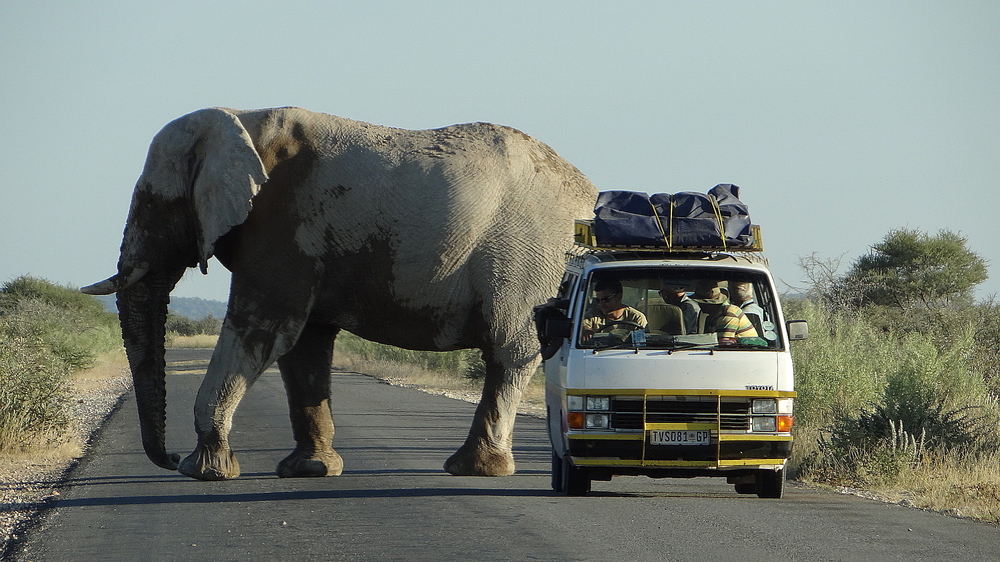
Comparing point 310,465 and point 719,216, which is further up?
point 719,216

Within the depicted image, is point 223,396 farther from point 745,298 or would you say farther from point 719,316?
point 745,298

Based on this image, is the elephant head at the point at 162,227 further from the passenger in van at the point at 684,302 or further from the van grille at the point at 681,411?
the van grille at the point at 681,411

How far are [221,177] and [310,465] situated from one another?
2988 millimetres

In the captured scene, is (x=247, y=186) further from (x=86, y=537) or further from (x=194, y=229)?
(x=86, y=537)

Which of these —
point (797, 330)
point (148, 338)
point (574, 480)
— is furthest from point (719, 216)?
point (148, 338)

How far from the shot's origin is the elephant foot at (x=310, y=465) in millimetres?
12633

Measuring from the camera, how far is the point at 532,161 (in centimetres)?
1316

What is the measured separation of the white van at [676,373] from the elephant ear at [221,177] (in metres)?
3.54

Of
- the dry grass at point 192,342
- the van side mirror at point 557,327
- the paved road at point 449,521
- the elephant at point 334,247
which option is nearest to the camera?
the paved road at point 449,521

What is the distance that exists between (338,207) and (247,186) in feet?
3.04

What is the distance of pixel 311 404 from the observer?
13156mm

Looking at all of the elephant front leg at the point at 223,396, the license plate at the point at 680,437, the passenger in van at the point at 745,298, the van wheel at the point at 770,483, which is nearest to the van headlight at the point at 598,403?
the license plate at the point at 680,437

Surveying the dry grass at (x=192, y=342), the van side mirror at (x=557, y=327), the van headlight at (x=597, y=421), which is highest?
the dry grass at (x=192, y=342)

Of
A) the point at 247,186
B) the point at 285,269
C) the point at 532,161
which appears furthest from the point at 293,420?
the point at 532,161
